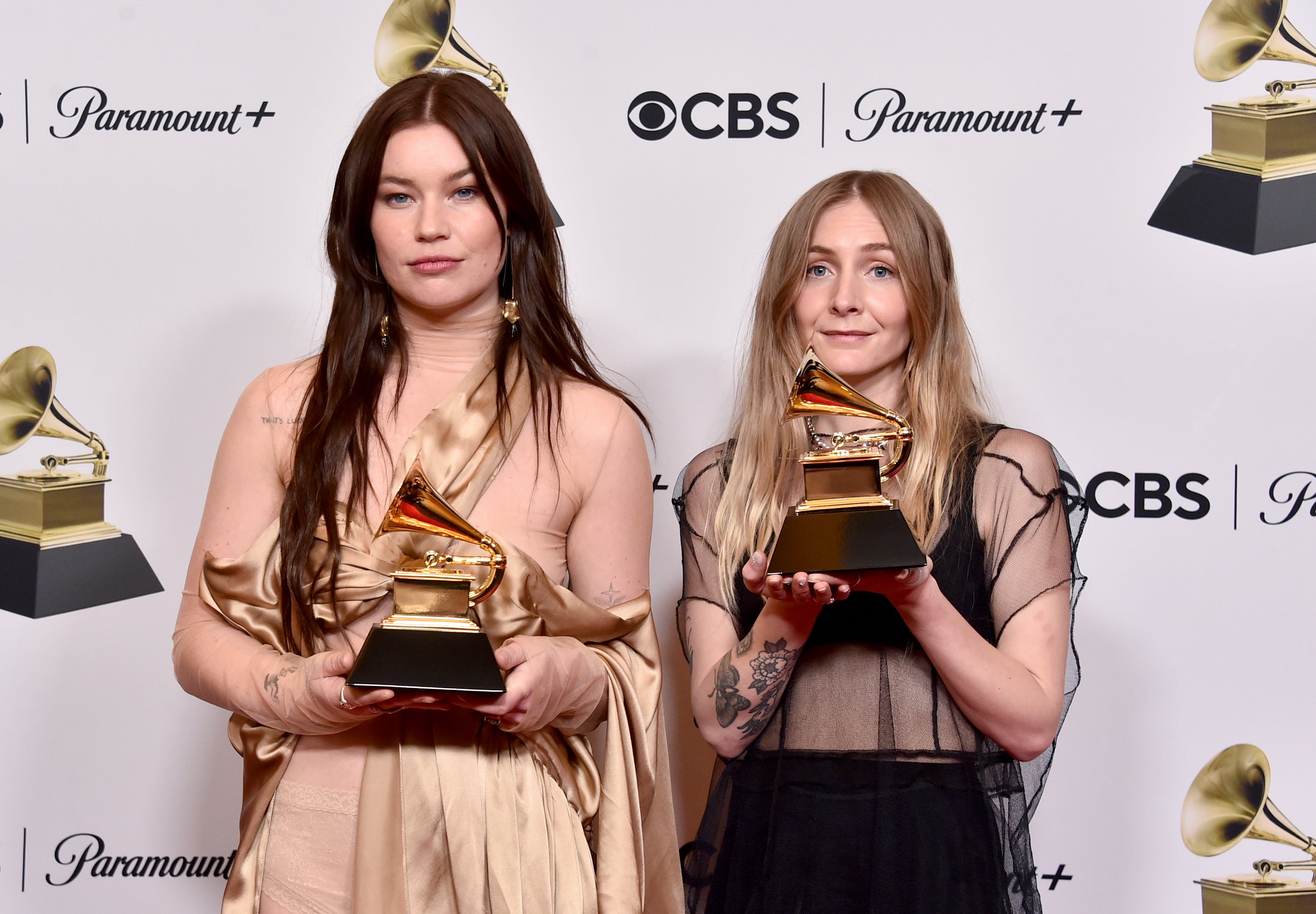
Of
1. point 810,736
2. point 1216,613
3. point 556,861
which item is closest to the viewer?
point 556,861

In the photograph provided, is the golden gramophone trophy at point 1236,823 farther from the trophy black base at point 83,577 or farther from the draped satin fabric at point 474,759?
the trophy black base at point 83,577

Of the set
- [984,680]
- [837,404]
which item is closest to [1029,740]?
[984,680]

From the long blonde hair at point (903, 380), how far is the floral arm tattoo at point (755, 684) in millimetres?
138

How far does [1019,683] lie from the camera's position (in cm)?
172

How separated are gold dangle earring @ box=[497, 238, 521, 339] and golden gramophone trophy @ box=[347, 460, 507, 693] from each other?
351 mm

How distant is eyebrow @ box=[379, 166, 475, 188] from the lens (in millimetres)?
1783

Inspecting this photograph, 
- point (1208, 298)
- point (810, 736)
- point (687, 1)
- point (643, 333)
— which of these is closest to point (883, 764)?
point (810, 736)

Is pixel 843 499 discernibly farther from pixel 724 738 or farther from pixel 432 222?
pixel 432 222

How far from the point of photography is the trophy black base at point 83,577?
8.86 ft

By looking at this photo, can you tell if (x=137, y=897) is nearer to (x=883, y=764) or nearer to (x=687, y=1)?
(x=883, y=764)

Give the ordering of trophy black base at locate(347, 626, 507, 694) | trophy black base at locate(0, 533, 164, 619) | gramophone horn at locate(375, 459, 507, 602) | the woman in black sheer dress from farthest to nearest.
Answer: trophy black base at locate(0, 533, 164, 619)
the woman in black sheer dress
gramophone horn at locate(375, 459, 507, 602)
trophy black base at locate(347, 626, 507, 694)

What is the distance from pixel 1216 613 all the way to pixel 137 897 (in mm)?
2247

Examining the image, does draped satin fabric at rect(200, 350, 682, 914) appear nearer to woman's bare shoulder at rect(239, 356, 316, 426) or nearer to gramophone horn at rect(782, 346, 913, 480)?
woman's bare shoulder at rect(239, 356, 316, 426)

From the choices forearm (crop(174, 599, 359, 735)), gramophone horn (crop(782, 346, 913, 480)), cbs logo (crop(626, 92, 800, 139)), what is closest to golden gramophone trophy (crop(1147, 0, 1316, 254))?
cbs logo (crop(626, 92, 800, 139))
